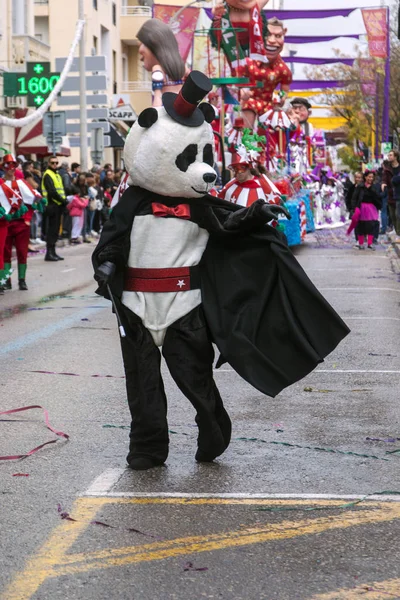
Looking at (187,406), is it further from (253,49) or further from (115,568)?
(253,49)

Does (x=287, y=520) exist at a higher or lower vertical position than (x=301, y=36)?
lower

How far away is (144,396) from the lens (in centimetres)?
575

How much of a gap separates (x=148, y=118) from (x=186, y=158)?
0.26 meters

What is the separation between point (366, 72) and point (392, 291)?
44137mm

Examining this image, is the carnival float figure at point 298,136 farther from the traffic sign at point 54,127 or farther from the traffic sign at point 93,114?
the traffic sign at point 93,114

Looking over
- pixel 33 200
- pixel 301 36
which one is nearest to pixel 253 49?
pixel 33 200

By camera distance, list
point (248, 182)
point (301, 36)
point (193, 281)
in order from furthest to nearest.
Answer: point (301, 36), point (248, 182), point (193, 281)

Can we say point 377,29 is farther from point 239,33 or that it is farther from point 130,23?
point 130,23

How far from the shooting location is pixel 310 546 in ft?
14.7

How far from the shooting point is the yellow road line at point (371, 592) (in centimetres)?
392

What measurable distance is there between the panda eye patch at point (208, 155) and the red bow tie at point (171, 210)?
0.86ft

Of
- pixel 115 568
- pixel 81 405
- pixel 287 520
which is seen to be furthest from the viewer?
pixel 81 405

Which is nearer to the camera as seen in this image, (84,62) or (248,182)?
(248,182)

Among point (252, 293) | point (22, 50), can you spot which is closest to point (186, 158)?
point (252, 293)
